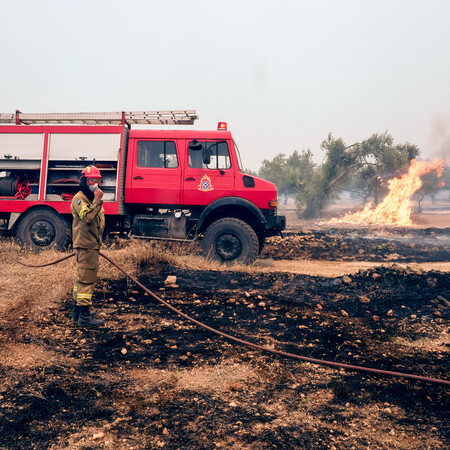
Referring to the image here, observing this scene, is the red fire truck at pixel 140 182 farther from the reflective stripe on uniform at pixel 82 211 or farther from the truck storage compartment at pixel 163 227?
the reflective stripe on uniform at pixel 82 211

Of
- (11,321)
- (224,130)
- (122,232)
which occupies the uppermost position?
(224,130)

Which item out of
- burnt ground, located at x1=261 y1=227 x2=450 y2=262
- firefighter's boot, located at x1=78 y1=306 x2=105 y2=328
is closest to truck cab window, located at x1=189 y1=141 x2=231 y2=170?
burnt ground, located at x1=261 y1=227 x2=450 y2=262

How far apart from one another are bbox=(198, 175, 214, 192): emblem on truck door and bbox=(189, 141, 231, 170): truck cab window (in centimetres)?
27

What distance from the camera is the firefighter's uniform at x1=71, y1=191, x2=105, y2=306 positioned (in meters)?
4.39

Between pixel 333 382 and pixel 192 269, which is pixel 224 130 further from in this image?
pixel 333 382

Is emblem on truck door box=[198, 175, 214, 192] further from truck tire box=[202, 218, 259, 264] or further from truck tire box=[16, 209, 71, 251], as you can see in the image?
truck tire box=[16, 209, 71, 251]

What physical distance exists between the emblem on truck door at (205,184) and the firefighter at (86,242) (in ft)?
11.3

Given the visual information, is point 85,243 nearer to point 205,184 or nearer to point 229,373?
point 229,373

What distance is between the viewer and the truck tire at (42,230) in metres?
8.00

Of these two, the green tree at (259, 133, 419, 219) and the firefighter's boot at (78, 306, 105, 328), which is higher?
the green tree at (259, 133, 419, 219)

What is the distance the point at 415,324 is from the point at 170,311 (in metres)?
3.55

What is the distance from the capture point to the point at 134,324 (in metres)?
4.55

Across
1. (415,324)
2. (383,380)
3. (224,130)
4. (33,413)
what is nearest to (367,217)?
(224,130)

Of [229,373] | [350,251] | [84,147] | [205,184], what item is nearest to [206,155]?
[205,184]
